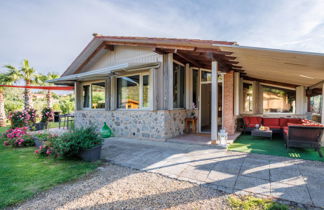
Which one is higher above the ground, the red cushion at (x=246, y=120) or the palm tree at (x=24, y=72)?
the palm tree at (x=24, y=72)

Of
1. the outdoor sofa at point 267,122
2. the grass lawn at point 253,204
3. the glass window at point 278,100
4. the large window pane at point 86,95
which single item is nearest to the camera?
the grass lawn at point 253,204

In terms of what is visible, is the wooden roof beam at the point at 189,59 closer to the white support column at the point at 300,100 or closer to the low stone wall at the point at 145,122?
the low stone wall at the point at 145,122

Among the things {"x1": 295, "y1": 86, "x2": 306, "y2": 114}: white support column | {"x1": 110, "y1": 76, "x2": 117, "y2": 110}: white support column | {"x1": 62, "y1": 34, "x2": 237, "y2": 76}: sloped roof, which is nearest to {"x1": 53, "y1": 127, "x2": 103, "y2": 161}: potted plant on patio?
{"x1": 110, "y1": 76, "x2": 117, "y2": 110}: white support column

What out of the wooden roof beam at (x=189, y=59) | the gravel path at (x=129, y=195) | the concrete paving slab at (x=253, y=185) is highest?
the wooden roof beam at (x=189, y=59)

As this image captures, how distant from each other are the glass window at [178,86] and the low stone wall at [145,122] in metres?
0.42

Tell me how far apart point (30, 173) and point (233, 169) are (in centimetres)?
468

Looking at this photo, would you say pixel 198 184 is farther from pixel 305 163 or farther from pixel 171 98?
pixel 171 98

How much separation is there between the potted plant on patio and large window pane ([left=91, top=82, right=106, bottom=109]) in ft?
15.3

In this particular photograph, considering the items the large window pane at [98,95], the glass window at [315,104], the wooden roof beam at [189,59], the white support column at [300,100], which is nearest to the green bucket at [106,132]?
the large window pane at [98,95]

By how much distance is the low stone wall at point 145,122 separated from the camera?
676 centimetres

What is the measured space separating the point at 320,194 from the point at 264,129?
4.73 m

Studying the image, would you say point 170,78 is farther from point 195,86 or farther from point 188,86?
point 195,86

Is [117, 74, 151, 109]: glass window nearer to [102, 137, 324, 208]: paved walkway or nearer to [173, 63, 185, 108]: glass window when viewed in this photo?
[173, 63, 185, 108]: glass window


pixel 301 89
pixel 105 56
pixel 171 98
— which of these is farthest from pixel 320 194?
pixel 105 56
